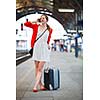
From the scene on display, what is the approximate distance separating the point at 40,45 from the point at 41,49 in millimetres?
60

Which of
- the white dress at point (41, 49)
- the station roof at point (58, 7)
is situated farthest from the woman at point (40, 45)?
the station roof at point (58, 7)

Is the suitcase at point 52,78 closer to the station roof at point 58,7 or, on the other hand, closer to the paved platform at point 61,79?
the paved platform at point 61,79

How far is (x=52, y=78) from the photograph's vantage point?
5172 mm

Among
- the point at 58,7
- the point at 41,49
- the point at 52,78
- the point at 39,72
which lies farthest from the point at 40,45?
the point at 58,7

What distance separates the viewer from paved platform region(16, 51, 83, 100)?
16.7 ft

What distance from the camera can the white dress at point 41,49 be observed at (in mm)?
5129

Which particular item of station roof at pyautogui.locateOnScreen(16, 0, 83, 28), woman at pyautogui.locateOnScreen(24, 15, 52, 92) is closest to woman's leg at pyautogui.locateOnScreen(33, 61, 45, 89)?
woman at pyautogui.locateOnScreen(24, 15, 52, 92)

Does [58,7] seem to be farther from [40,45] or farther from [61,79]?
[61,79]

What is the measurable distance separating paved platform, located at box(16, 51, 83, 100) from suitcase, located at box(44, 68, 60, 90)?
55mm

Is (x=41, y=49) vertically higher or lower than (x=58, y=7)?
lower
